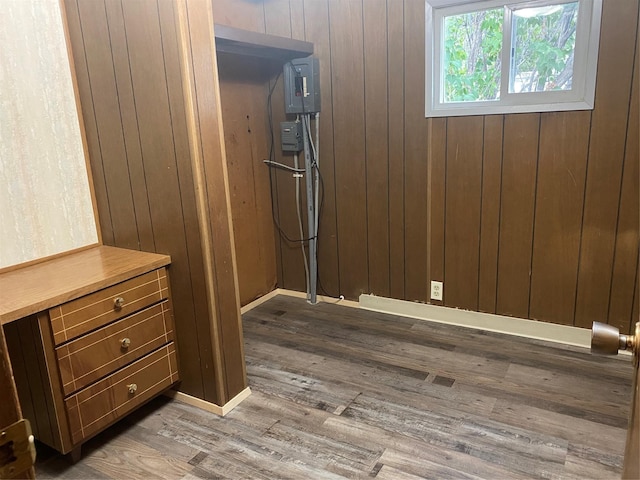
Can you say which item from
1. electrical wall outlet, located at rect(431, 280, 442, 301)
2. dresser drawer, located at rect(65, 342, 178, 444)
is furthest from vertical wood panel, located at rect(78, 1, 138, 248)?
electrical wall outlet, located at rect(431, 280, 442, 301)

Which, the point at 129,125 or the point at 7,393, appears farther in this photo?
the point at 129,125

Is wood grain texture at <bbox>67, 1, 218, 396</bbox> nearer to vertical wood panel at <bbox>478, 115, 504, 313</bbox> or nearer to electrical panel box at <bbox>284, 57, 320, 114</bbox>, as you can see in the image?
electrical panel box at <bbox>284, 57, 320, 114</bbox>

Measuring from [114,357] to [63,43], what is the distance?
1.38 meters

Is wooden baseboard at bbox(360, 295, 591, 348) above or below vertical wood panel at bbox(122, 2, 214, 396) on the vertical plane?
below

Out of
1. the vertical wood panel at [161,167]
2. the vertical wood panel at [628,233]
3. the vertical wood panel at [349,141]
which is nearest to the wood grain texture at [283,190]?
the vertical wood panel at [349,141]

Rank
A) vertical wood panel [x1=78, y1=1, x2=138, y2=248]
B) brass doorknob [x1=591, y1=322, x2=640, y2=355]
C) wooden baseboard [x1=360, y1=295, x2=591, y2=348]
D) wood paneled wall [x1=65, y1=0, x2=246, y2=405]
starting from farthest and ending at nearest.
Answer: wooden baseboard [x1=360, y1=295, x2=591, y2=348], vertical wood panel [x1=78, y1=1, x2=138, y2=248], wood paneled wall [x1=65, y1=0, x2=246, y2=405], brass doorknob [x1=591, y1=322, x2=640, y2=355]

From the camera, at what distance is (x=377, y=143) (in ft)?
10.5

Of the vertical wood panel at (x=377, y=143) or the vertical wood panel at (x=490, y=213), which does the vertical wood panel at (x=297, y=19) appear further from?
the vertical wood panel at (x=490, y=213)

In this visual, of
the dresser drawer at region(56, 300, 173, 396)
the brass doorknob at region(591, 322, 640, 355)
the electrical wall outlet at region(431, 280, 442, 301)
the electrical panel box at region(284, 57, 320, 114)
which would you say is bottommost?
the electrical wall outlet at region(431, 280, 442, 301)

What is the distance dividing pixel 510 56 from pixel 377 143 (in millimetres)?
901

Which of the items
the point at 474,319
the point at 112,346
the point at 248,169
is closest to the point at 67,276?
the point at 112,346

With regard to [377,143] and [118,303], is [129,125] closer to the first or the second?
[118,303]

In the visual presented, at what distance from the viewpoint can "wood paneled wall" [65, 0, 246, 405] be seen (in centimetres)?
203

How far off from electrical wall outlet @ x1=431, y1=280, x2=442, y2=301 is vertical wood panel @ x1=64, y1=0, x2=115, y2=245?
6.33ft
